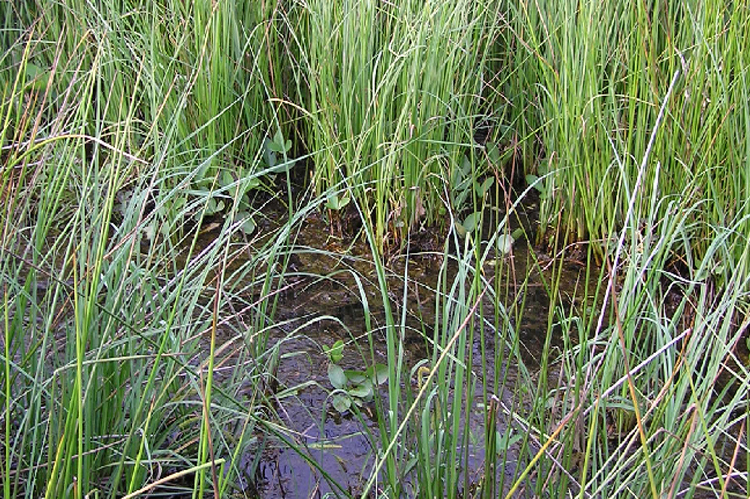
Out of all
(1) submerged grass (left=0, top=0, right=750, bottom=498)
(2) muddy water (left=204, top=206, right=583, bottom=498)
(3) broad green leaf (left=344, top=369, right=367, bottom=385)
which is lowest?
(2) muddy water (left=204, top=206, right=583, bottom=498)

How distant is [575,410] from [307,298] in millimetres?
1149

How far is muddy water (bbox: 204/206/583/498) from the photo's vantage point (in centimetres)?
152

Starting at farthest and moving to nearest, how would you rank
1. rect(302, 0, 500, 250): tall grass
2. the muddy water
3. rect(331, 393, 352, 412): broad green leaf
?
rect(302, 0, 500, 250): tall grass
rect(331, 393, 352, 412): broad green leaf
the muddy water

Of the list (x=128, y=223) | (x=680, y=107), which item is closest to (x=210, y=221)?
(x=128, y=223)

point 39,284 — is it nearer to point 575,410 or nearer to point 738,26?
point 575,410

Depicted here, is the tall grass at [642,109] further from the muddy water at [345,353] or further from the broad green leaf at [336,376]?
the broad green leaf at [336,376]

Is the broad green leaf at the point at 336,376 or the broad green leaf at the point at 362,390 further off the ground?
the broad green leaf at the point at 336,376

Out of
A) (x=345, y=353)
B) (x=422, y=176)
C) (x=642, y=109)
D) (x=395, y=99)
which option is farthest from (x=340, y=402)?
(x=642, y=109)

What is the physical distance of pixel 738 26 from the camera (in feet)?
7.04

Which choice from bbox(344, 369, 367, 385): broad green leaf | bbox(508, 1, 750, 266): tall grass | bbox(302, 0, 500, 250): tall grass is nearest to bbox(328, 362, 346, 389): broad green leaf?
bbox(344, 369, 367, 385): broad green leaf

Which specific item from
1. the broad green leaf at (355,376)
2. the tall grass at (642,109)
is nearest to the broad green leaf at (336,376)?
the broad green leaf at (355,376)

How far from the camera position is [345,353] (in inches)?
76.5

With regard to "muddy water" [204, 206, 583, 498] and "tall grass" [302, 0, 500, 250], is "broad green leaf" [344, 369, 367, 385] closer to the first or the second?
"muddy water" [204, 206, 583, 498]

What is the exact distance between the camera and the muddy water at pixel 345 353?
4.99 ft
